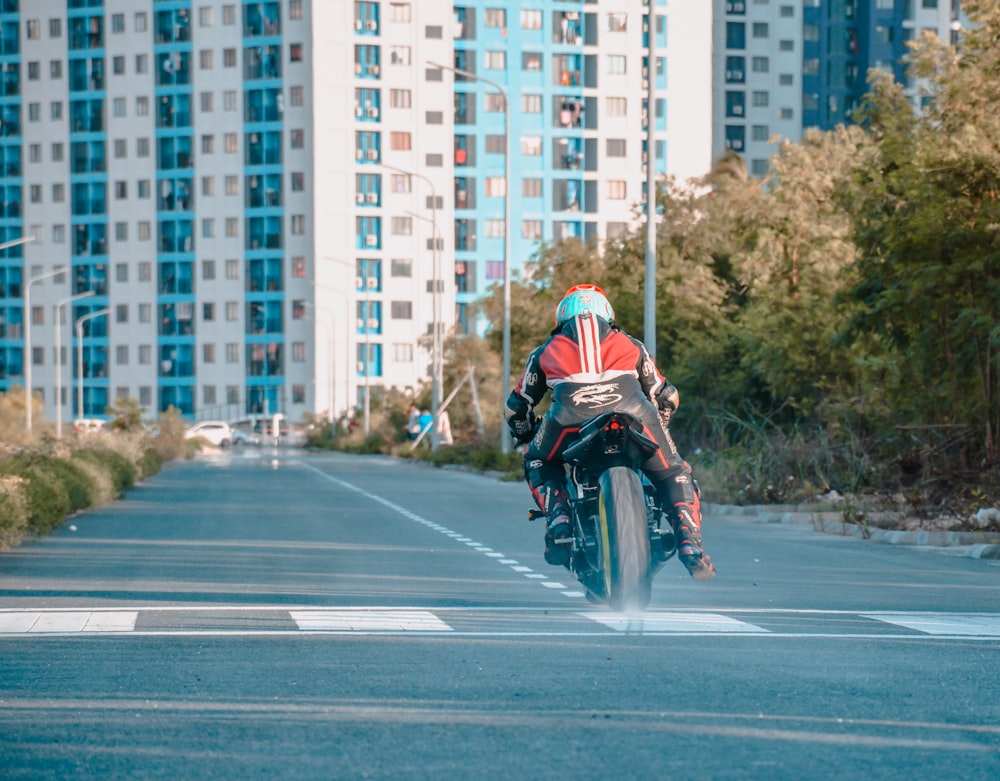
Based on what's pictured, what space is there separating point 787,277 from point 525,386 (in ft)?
91.8

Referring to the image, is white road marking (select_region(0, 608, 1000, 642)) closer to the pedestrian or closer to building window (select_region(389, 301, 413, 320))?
the pedestrian

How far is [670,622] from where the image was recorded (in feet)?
35.1

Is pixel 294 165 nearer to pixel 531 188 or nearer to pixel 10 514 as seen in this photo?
pixel 531 188

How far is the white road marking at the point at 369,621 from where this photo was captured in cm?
1038

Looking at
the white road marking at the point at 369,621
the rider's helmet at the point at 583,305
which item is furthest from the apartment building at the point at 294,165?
the rider's helmet at the point at 583,305

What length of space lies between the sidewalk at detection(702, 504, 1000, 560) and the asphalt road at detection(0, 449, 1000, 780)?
2.13ft

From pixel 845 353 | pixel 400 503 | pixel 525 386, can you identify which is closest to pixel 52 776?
pixel 525 386

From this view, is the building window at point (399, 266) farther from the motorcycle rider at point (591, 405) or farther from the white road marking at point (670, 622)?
the motorcycle rider at point (591, 405)

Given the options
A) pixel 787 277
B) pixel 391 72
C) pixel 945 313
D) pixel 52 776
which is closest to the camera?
pixel 52 776

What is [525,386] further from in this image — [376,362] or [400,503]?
[376,362]

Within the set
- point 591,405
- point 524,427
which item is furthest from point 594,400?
point 524,427

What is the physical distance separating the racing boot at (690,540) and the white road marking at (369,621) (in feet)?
4.90

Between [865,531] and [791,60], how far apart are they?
119m

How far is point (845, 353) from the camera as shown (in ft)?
107
